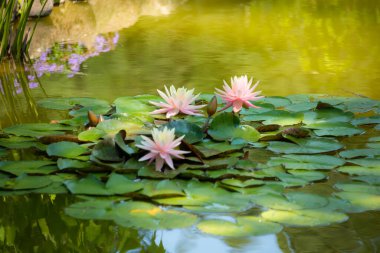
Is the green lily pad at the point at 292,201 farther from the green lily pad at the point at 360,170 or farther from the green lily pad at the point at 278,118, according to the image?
the green lily pad at the point at 278,118

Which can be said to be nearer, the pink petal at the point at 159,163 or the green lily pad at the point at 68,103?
the pink petal at the point at 159,163

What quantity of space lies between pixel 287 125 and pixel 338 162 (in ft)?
1.35

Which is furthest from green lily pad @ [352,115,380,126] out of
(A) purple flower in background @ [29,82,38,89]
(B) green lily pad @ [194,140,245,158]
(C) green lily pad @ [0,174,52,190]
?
(A) purple flower in background @ [29,82,38,89]

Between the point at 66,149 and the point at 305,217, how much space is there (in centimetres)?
81

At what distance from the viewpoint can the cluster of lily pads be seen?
1.73 metres

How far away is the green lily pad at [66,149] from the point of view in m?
2.11

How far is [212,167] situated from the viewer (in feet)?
6.56

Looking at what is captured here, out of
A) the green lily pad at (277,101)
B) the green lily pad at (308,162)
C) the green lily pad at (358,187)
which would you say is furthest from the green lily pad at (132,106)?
the green lily pad at (358,187)

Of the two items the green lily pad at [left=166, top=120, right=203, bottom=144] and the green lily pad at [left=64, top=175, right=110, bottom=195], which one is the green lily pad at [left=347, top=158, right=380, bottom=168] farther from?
the green lily pad at [left=64, top=175, right=110, bottom=195]

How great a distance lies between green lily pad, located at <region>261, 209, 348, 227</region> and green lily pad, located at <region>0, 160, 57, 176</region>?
26.7 inches

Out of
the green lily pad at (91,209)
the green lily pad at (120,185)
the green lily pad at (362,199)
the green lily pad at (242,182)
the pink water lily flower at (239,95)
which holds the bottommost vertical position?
the green lily pad at (362,199)

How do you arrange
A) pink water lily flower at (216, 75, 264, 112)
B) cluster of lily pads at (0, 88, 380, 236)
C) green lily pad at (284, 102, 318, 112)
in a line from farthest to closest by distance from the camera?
green lily pad at (284, 102, 318, 112) → pink water lily flower at (216, 75, 264, 112) → cluster of lily pads at (0, 88, 380, 236)

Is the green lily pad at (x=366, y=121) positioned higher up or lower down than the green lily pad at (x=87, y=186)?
lower down

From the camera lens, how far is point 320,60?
3.84 metres
